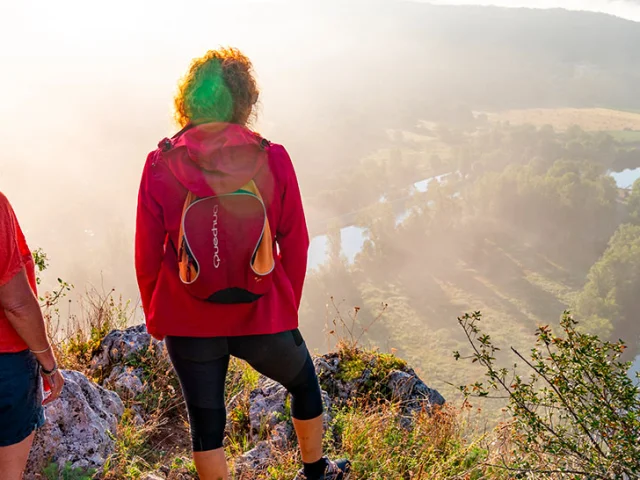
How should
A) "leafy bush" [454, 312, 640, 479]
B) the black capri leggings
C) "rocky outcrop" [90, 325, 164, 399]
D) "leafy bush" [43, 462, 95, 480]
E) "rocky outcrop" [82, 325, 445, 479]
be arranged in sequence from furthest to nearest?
"rocky outcrop" [90, 325, 164, 399] < "rocky outcrop" [82, 325, 445, 479] < "leafy bush" [43, 462, 95, 480] < "leafy bush" [454, 312, 640, 479] < the black capri leggings

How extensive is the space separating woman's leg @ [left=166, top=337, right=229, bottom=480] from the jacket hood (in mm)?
545

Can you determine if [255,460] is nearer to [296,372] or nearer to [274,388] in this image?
[274,388]

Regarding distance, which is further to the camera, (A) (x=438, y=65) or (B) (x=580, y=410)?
(A) (x=438, y=65)

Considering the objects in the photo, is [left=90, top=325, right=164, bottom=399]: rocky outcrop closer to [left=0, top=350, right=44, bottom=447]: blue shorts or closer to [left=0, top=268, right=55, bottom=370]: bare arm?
[left=0, top=350, right=44, bottom=447]: blue shorts

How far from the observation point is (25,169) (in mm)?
75562

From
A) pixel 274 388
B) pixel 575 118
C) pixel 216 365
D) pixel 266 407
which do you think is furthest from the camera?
pixel 575 118

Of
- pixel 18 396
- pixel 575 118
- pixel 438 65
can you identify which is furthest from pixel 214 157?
pixel 438 65

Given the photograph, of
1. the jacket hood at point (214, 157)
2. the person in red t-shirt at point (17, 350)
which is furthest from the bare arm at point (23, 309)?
the jacket hood at point (214, 157)

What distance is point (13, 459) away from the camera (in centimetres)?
174

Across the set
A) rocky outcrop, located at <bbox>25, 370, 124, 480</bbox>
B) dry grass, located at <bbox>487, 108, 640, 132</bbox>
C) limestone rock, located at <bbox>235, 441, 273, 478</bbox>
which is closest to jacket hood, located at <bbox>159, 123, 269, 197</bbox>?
limestone rock, located at <bbox>235, 441, 273, 478</bbox>

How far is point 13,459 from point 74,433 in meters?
0.99

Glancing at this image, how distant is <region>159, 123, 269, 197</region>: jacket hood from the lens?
1.76 m

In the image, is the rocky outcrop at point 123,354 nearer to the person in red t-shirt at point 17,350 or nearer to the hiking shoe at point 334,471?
the hiking shoe at point 334,471

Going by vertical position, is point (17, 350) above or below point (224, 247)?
below
